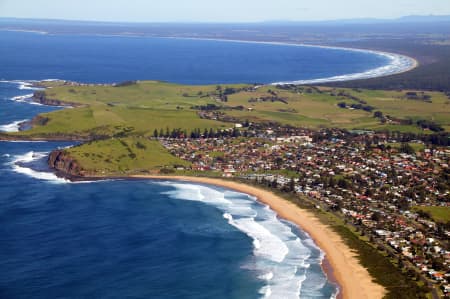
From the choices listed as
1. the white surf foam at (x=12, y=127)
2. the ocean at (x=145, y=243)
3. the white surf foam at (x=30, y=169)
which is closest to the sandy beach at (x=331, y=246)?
the ocean at (x=145, y=243)

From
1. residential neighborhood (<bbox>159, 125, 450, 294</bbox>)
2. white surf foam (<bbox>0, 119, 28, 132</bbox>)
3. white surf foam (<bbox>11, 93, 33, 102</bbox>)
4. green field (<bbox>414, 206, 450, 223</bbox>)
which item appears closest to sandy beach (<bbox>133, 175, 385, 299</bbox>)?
residential neighborhood (<bbox>159, 125, 450, 294</bbox>)

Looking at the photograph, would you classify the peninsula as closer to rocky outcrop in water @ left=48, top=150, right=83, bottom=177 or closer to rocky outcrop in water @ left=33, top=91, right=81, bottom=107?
rocky outcrop in water @ left=48, top=150, right=83, bottom=177

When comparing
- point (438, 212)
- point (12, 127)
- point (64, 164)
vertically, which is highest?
point (438, 212)

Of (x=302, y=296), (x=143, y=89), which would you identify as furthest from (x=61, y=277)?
(x=143, y=89)

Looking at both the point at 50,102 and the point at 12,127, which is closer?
the point at 12,127

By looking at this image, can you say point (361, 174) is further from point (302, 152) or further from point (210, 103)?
point (210, 103)

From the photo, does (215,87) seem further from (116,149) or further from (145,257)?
(145,257)

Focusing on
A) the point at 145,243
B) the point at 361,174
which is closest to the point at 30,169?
the point at 145,243
